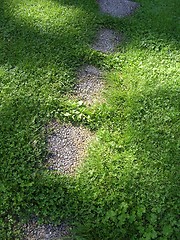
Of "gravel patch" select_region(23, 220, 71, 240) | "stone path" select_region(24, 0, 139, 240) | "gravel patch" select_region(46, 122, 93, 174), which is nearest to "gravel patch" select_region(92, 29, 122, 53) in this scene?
"stone path" select_region(24, 0, 139, 240)

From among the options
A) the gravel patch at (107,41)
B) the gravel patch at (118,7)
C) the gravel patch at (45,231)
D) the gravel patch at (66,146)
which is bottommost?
the gravel patch at (45,231)

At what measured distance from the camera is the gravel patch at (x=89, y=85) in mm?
3746

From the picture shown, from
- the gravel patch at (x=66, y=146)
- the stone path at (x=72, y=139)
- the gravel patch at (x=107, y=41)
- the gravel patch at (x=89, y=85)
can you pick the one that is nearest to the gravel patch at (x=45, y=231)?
the stone path at (x=72, y=139)

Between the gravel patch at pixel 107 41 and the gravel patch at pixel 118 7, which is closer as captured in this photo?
the gravel patch at pixel 107 41

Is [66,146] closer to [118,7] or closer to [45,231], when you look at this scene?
[45,231]

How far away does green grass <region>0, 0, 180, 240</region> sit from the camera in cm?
298

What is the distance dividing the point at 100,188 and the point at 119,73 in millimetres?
1323

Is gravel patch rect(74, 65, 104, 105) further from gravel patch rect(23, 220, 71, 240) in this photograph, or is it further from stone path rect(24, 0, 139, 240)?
gravel patch rect(23, 220, 71, 240)

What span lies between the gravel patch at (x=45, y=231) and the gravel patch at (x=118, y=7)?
2640mm

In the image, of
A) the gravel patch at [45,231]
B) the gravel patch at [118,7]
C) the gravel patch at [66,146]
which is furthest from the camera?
the gravel patch at [118,7]

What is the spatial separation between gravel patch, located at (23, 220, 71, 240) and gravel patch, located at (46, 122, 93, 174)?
465 millimetres

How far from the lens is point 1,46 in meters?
4.13

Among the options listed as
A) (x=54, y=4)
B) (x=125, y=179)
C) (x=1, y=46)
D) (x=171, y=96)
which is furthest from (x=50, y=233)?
(x=54, y=4)

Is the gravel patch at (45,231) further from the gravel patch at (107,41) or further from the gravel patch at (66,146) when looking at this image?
the gravel patch at (107,41)
